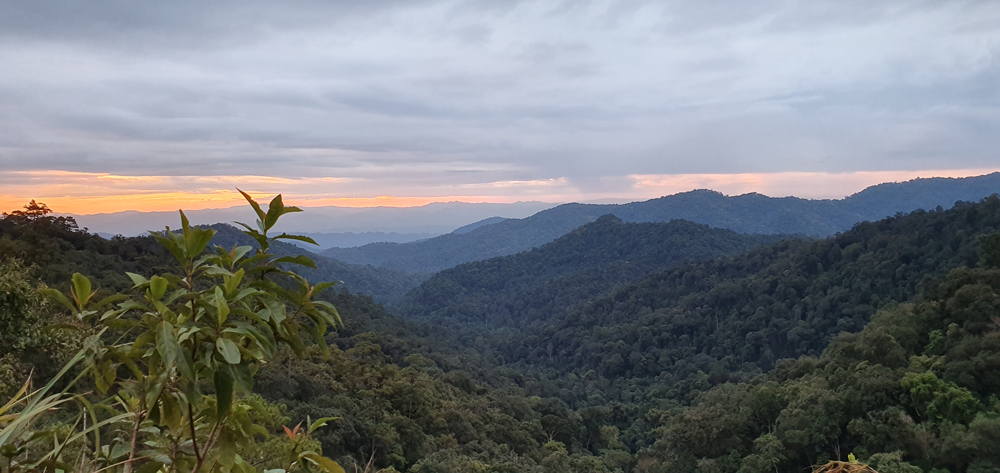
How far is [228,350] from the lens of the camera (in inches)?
53.3

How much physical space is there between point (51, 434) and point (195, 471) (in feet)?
1.38

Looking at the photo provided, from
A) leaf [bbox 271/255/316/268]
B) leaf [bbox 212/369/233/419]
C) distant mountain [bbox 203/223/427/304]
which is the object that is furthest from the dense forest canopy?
distant mountain [bbox 203/223/427/304]

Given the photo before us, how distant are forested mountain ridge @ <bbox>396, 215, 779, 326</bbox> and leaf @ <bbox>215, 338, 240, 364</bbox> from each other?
8914 cm

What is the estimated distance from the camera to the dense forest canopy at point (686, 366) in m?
17.0

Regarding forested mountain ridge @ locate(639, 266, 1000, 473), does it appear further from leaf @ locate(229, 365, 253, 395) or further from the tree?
the tree

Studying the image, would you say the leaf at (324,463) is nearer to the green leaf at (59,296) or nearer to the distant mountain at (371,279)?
the green leaf at (59,296)

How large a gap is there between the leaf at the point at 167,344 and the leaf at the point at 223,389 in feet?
0.41

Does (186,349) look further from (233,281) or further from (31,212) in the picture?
(31,212)

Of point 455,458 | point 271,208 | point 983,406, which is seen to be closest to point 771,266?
point 983,406

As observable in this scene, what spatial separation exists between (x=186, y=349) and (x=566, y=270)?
111 meters

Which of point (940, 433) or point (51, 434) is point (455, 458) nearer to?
point (940, 433)

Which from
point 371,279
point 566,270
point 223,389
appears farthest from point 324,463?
point 371,279

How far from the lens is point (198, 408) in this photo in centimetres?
173

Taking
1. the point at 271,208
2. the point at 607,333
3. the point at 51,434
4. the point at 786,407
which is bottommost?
the point at 607,333
